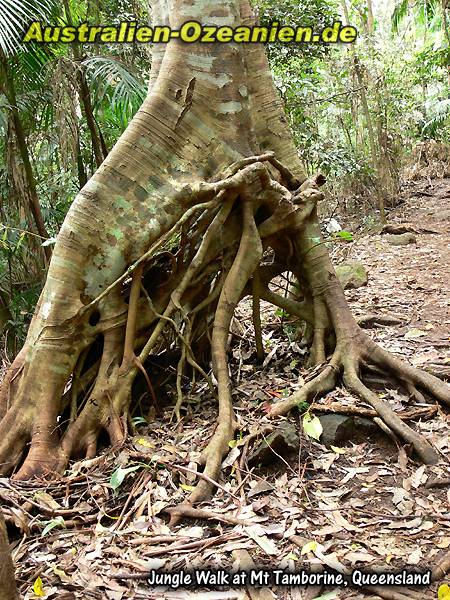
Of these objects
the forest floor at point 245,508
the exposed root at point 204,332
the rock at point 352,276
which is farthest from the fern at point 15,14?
the rock at point 352,276

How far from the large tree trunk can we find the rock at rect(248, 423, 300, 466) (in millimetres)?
185

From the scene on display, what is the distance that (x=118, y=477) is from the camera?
9.43 ft

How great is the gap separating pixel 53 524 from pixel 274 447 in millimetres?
1178

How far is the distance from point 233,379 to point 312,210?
1381 millimetres

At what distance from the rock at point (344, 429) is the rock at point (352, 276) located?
11.3 ft

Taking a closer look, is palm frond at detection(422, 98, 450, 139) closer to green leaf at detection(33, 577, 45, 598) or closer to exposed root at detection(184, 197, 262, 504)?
exposed root at detection(184, 197, 262, 504)

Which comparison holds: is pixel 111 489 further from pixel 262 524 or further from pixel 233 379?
pixel 233 379

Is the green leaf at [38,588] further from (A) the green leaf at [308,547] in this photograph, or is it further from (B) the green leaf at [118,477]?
(A) the green leaf at [308,547]

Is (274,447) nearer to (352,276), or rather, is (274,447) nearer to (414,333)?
(414,333)

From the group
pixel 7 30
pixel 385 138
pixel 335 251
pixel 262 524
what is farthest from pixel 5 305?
pixel 385 138

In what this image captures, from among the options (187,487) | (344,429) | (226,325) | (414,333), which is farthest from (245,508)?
(414,333)

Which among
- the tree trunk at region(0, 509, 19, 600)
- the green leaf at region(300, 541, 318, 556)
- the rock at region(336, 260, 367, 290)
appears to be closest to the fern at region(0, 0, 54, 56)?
the tree trunk at region(0, 509, 19, 600)

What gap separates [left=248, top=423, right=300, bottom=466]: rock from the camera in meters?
3.02

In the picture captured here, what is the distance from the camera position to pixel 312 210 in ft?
13.7
